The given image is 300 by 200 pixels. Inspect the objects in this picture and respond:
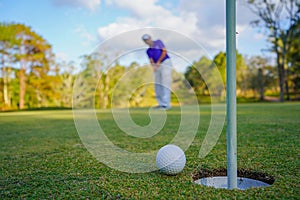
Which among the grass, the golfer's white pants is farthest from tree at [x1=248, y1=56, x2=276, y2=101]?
the grass

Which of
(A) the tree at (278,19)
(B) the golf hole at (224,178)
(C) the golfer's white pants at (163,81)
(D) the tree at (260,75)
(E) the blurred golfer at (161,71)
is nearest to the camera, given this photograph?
(B) the golf hole at (224,178)

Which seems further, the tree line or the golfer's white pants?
the tree line

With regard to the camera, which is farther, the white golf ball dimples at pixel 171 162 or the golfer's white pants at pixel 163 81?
the golfer's white pants at pixel 163 81

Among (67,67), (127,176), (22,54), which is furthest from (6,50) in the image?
(127,176)

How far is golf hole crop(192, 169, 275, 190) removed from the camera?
72.0 inches

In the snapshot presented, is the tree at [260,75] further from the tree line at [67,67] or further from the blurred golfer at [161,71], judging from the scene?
the blurred golfer at [161,71]

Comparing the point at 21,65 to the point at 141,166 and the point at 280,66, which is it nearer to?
the point at 280,66

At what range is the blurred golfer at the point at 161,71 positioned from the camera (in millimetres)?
6773

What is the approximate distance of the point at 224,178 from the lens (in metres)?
1.95

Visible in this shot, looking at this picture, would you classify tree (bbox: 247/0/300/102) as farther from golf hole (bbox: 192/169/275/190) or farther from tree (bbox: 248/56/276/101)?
golf hole (bbox: 192/169/275/190)

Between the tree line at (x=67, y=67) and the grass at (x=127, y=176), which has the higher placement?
the tree line at (x=67, y=67)

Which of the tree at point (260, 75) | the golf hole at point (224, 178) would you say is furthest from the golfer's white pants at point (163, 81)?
the tree at point (260, 75)

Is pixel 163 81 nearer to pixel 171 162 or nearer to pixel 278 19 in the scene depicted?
pixel 171 162

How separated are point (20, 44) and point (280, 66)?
926 inches
